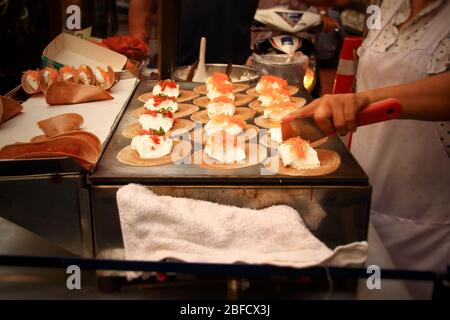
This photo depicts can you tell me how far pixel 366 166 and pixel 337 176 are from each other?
0.69 meters

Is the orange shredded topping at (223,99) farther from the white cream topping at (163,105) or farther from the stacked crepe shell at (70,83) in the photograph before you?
the stacked crepe shell at (70,83)

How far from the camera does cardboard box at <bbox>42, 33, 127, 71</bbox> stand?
8.66ft

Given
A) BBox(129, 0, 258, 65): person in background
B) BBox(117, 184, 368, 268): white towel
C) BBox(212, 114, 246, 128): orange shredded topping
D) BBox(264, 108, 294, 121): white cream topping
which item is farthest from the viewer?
BBox(129, 0, 258, 65): person in background

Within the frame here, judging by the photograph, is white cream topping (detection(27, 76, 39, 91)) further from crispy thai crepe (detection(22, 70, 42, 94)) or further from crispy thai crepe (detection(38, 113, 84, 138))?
crispy thai crepe (detection(38, 113, 84, 138))

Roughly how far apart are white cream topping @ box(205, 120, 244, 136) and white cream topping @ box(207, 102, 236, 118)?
17 centimetres

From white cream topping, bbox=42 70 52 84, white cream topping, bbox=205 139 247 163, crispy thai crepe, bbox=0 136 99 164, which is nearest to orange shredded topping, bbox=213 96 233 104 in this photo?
white cream topping, bbox=205 139 247 163

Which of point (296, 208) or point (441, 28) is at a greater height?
point (441, 28)

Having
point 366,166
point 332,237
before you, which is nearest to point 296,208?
point 332,237

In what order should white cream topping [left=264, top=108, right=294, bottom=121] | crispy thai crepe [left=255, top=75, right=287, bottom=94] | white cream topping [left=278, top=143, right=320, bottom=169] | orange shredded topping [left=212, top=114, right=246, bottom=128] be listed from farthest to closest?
crispy thai crepe [left=255, top=75, right=287, bottom=94]
white cream topping [left=264, top=108, right=294, bottom=121]
orange shredded topping [left=212, top=114, right=246, bottom=128]
white cream topping [left=278, top=143, right=320, bottom=169]

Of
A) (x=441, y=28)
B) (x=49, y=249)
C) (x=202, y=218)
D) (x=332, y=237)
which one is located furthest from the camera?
(x=441, y=28)

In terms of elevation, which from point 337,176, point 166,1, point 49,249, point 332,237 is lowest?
point 49,249

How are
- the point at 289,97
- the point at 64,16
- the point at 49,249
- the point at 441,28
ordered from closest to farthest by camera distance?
the point at 49,249 < the point at 441,28 < the point at 289,97 < the point at 64,16

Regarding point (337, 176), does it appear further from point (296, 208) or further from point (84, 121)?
point (84, 121)

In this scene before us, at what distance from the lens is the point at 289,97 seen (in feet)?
7.55
